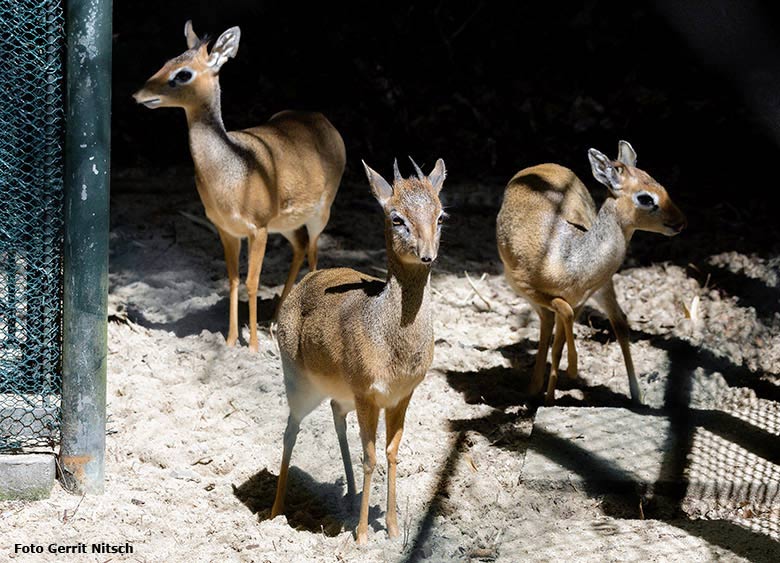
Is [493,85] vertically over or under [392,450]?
over

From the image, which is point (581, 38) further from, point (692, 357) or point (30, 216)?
point (30, 216)

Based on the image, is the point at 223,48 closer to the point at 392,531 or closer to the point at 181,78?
the point at 181,78

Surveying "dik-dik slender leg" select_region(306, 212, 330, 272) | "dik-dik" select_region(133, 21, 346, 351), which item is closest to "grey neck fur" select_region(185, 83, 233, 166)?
"dik-dik" select_region(133, 21, 346, 351)

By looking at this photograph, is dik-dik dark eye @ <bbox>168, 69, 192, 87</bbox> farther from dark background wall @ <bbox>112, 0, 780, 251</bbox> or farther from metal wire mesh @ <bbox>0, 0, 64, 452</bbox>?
dark background wall @ <bbox>112, 0, 780, 251</bbox>

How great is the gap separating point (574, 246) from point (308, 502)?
2.16 m

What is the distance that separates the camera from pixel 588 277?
592cm

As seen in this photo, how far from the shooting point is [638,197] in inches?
232

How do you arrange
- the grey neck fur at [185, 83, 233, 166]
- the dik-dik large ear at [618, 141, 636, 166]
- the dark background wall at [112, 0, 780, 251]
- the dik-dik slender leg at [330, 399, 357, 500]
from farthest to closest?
1. the dark background wall at [112, 0, 780, 251]
2. the grey neck fur at [185, 83, 233, 166]
3. the dik-dik large ear at [618, 141, 636, 166]
4. the dik-dik slender leg at [330, 399, 357, 500]

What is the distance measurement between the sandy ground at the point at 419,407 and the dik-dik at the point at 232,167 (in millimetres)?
567

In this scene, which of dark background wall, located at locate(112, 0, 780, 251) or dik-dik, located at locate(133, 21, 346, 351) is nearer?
dik-dik, located at locate(133, 21, 346, 351)

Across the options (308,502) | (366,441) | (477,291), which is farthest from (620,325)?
(366,441)

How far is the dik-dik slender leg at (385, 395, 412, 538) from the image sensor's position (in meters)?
4.34

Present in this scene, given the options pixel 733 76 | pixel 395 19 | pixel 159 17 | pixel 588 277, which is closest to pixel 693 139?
pixel 733 76

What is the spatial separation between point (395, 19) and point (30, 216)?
7215 mm
